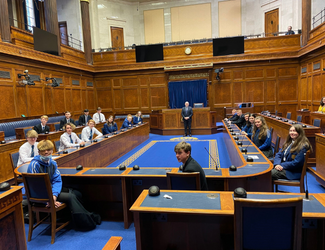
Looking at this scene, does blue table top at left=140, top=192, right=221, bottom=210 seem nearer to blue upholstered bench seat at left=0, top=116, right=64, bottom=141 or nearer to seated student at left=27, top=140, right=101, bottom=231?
seated student at left=27, top=140, right=101, bottom=231

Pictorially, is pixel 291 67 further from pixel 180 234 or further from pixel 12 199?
pixel 12 199

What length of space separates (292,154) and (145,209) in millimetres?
2482

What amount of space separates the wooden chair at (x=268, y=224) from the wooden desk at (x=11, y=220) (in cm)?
183

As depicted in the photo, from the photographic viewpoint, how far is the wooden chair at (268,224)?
4.09ft

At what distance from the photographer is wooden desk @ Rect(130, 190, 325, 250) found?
1636mm

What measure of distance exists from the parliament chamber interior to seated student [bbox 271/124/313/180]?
1.2 inches

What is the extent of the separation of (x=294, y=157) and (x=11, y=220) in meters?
3.36

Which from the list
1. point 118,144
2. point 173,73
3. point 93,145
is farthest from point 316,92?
point 93,145

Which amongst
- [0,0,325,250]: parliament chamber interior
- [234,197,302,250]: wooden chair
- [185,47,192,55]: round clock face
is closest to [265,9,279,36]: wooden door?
[0,0,325,250]: parliament chamber interior

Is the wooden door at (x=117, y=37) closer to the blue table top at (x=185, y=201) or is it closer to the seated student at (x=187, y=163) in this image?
the seated student at (x=187, y=163)

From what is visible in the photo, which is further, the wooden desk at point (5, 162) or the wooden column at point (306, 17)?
the wooden column at point (306, 17)

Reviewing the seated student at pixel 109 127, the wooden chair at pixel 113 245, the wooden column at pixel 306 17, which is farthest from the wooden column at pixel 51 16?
the wooden column at pixel 306 17

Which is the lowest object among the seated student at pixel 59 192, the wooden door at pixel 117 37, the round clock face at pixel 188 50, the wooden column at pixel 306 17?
the seated student at pixel 59 192

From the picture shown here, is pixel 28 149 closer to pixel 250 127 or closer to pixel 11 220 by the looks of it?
pixel 11 220
